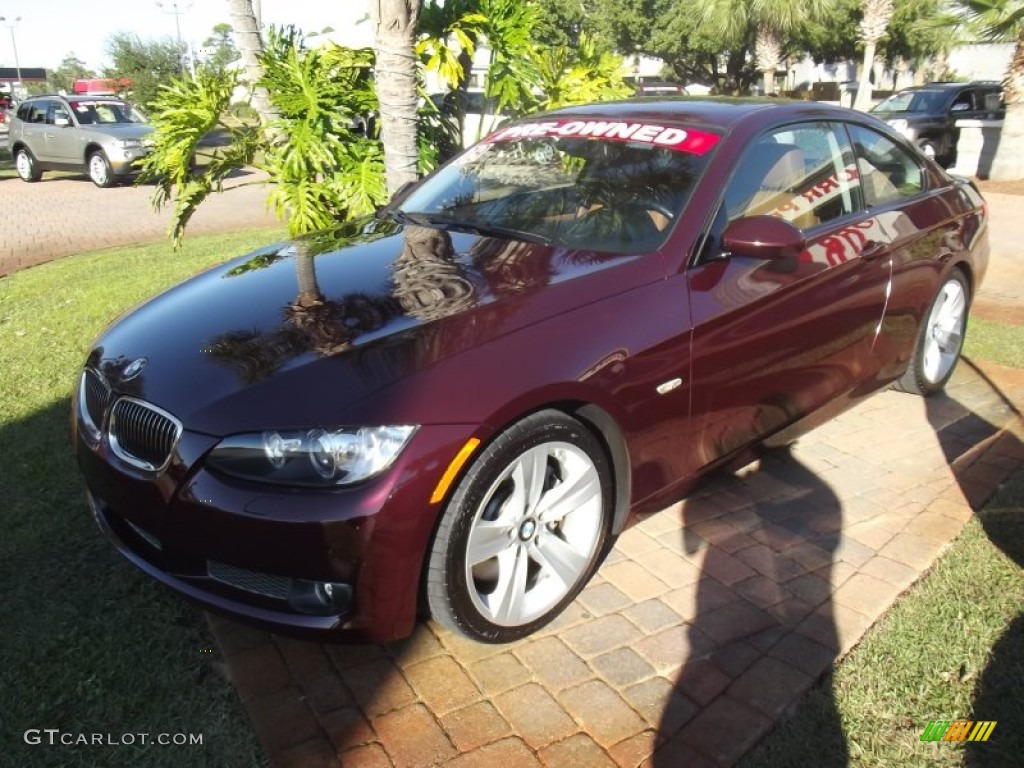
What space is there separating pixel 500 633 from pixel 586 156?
1.95m

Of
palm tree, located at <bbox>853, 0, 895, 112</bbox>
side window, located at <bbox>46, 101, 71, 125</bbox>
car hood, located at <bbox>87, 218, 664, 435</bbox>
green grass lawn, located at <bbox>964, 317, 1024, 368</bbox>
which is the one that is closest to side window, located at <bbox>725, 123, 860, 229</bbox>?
car hood, located at <bbox>87, 218, 664, 435</bbox>

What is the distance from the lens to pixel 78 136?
653 inches

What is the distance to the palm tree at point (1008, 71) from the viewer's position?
13805 millimetres

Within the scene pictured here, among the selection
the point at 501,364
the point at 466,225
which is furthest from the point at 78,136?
the point at 501,364

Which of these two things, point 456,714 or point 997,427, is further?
point 997,427

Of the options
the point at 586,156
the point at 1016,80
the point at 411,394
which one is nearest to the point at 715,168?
the point at 586,156

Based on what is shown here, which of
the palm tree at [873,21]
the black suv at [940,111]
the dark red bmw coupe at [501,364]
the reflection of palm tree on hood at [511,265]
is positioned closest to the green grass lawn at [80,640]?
the dark red bmw coupe at [501,364]

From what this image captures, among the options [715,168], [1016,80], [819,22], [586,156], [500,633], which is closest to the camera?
[500,633]

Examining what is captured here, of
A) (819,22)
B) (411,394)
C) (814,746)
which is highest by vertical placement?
(819,22)

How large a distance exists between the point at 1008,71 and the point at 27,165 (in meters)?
19.3

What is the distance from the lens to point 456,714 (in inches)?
93.0

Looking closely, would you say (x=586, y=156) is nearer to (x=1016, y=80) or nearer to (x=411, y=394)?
(x=411, y=394)

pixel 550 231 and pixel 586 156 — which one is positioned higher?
pixel 586 156

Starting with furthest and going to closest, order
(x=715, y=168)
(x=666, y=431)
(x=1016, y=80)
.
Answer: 1. (x=1016, y=80)
2. (x=715, y=168)
3. (x=666, y=431)
